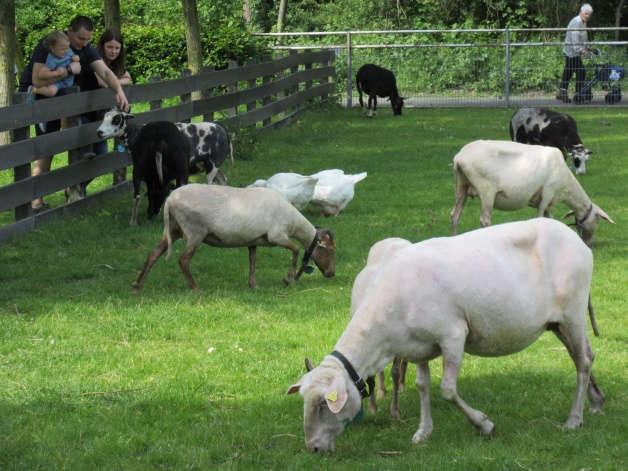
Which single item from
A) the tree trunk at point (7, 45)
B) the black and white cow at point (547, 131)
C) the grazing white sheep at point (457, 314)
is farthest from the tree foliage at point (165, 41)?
the grazing white sheep at point (457, 314)

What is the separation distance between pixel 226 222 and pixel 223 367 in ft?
6.70

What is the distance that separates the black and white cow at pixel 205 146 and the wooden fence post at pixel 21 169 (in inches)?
78.7

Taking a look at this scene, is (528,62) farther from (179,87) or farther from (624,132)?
(179,87)

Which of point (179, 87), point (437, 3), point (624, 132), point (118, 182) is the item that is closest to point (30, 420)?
point (118, 182)

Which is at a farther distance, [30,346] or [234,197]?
[234,197]

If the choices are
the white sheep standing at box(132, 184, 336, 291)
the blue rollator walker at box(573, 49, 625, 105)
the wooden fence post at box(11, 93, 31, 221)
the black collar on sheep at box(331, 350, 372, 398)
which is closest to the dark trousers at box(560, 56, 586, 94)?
the blue rollator walker at box(573, 49, 625, 105)

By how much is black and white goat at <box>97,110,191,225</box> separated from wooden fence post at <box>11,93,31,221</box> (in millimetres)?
1046

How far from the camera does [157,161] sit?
440 inches

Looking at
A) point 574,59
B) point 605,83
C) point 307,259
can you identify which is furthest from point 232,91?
point 605,83

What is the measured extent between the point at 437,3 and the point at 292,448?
3275 centimetres

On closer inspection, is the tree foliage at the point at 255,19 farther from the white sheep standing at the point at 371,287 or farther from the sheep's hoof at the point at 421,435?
the sheep's hoof at the point at 421,435

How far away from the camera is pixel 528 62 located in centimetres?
2578

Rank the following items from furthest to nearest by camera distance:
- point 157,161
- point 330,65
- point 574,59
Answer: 1. point 330,65
2. point 574,59
3. point 157,161

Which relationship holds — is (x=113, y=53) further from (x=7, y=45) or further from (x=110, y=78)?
(x=7, y=45)
